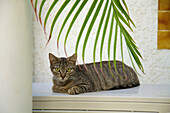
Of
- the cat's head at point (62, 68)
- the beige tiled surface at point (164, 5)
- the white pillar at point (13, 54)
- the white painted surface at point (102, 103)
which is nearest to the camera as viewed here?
the white pillar at point (13, 54)

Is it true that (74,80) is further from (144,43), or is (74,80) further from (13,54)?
(144,43)

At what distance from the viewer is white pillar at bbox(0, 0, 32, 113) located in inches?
18.4

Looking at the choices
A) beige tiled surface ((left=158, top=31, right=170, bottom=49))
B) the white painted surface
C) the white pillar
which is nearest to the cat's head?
the white painted surface

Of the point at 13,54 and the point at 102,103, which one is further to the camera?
the point at 102,103

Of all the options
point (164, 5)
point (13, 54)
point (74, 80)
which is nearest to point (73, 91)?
point (74, 80)

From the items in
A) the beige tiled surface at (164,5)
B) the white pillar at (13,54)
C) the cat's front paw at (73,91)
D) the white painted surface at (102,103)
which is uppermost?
the beige tiled surface at (164,5)

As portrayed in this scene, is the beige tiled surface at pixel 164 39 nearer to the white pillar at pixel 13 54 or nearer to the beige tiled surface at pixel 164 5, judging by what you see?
the beige tiled surface at pixel 164 5

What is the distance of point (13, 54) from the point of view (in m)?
0.48

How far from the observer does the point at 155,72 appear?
1.66 metres

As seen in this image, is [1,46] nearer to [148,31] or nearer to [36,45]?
[36,45]

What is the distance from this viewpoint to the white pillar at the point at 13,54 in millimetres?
467

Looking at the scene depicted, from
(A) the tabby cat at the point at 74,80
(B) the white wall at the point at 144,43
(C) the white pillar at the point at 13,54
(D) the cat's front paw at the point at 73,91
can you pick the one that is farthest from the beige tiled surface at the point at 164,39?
(C) the white pillar at the point at 13,54

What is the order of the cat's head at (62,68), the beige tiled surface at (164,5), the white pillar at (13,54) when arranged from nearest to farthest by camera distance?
1. the white pillar at (13,54)
2. the cat's head at (62,68)
3. the beige tiled surface at (164,5)

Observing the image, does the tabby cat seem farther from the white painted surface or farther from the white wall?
the white wall
